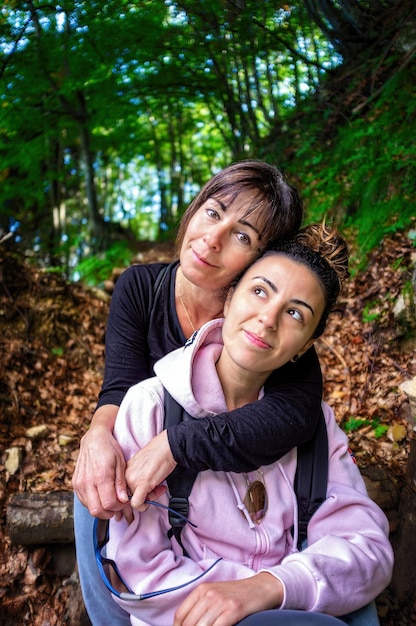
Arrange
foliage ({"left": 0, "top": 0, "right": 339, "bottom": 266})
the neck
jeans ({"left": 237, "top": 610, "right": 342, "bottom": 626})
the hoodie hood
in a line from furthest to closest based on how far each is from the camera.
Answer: foliage ({"left": 0, "top": 0, "right": 339, "bottom": 266}) → the neck → the hoodie hood → jeans ({"left": 237, "top": 610, "right": 342, "bottom": 626})

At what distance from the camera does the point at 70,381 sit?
442 cm

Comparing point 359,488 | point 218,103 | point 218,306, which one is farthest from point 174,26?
point 359,488

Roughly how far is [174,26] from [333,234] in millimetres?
3682

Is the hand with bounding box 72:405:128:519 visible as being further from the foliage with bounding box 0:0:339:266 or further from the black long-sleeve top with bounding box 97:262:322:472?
the foliage with bounding box 0:0:339:266

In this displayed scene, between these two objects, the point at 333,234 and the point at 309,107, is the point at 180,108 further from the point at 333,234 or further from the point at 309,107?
the point at 333,234

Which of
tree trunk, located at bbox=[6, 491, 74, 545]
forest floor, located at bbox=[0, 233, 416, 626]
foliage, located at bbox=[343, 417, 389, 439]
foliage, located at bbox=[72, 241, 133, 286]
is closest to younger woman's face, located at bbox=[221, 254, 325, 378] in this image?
tree trunk, located at bbox=[6, 491, 74, 545]

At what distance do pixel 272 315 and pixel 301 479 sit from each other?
0.66m

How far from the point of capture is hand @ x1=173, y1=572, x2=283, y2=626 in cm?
150

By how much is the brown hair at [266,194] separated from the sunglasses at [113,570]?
1214mm

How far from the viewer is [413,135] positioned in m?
4.81

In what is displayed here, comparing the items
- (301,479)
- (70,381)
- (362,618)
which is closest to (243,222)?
(301,479)

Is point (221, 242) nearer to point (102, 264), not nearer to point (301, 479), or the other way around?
point (301, 479)

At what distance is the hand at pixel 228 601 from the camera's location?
1.50m

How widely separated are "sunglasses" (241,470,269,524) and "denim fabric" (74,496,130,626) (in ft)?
2.09
